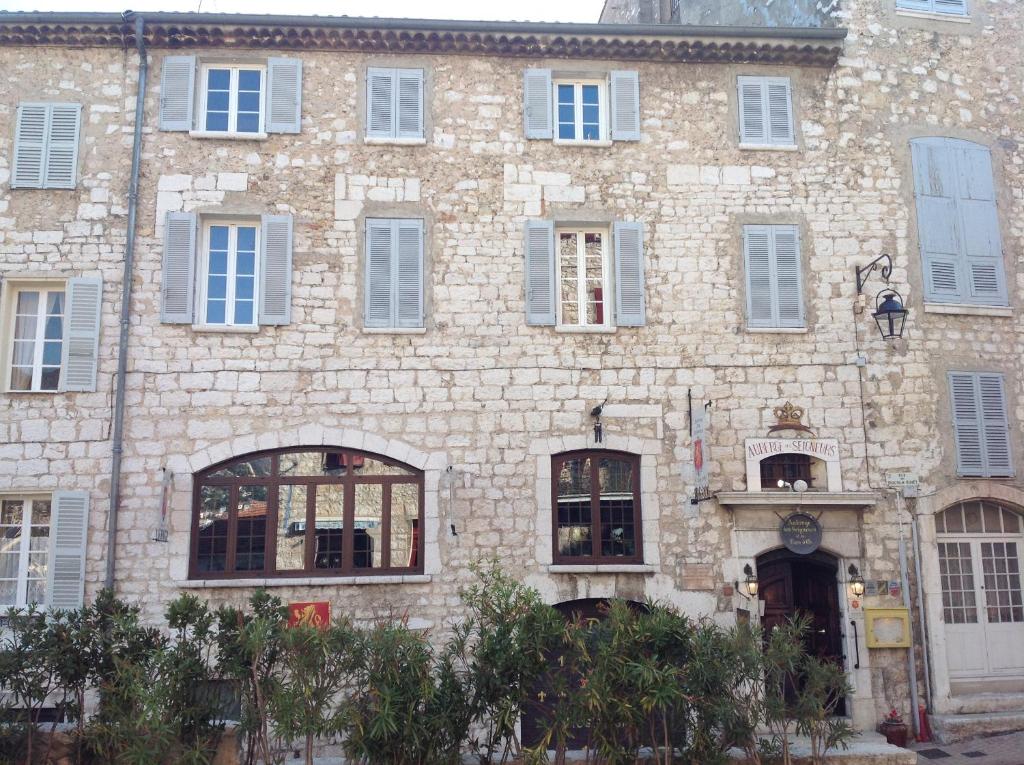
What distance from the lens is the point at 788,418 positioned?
1225cm

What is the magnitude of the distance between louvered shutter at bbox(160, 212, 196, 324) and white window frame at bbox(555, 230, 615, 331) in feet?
15.5

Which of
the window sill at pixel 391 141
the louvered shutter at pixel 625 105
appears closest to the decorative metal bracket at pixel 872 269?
the louvered shutter at pixel 625 105

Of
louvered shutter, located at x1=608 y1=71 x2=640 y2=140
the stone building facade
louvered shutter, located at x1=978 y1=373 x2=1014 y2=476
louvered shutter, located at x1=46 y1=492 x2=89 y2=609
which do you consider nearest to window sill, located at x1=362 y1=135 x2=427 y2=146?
the stone building facade

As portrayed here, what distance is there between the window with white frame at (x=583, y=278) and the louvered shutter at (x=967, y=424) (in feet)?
15.6

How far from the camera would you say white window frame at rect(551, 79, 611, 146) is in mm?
12805

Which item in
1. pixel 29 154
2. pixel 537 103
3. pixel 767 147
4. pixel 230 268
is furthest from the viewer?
pixel 767 147

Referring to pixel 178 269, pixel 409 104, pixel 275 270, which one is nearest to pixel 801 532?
pixel 275 270

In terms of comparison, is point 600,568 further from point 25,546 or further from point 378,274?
point 25,546

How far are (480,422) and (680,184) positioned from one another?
4255 millimetres

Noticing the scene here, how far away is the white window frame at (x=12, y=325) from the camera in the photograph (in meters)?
11.8

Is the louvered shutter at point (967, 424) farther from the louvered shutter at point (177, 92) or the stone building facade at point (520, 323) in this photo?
the louvered shutter at point (177, 92)

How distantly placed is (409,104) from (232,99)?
2.39 meters

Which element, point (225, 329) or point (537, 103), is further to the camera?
point (537, 103)

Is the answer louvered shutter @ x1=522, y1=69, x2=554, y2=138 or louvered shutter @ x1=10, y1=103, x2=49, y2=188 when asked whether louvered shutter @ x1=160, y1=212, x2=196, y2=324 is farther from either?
louvered shutter @ x1=522, y1=69, x2=554, y2=138
